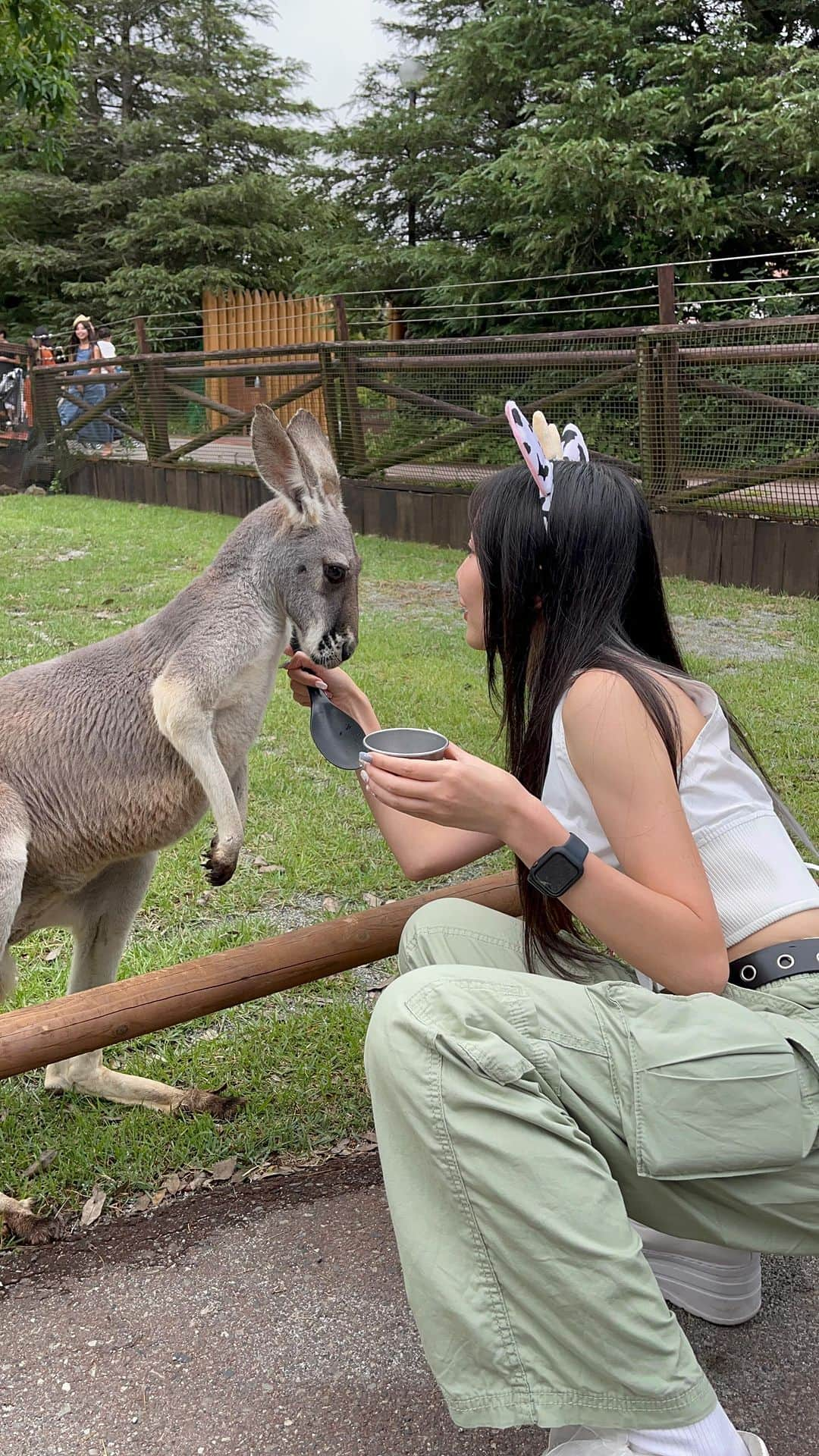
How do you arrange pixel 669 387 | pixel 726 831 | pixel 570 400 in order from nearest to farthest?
pixel 726 831
pixel 669 387
pixel 570 400

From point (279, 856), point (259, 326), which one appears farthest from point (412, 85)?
point (279, 856)

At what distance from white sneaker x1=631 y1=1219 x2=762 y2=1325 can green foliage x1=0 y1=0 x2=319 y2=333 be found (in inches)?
883

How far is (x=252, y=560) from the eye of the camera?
2.50 metres

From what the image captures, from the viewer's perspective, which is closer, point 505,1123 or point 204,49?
point 505,1123

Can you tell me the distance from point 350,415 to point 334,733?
8.37 meters

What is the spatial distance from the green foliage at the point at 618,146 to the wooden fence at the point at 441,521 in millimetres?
Answer: 2158

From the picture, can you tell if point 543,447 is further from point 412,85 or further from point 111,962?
point 412,85

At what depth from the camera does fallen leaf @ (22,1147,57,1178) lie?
7.87ft

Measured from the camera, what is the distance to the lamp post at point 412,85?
1727 cm

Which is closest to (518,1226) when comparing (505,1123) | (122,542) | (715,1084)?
(505,1123)

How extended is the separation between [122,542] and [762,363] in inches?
199

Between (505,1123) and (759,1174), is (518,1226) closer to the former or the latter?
(505,1123)

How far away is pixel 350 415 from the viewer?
33.4ft

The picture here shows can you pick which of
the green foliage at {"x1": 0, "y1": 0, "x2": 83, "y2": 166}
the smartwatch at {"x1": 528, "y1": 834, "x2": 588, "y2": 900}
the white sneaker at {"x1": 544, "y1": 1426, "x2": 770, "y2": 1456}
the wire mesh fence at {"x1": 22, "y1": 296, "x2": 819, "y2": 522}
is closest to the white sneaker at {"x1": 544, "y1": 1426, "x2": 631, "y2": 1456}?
the white sneaker at {"x1": 544, "y1": 1426, "x2": 770, "y2": 1456}
